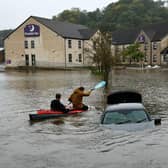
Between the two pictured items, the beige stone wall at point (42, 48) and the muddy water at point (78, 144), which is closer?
the muddy water at point (78, 144)

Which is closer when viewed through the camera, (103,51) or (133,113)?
(133,113)

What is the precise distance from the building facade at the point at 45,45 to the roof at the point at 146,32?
1110 centimetres

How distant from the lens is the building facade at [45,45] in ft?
246

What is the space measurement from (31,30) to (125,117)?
65.3m

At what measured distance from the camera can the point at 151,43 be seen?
82312 mm

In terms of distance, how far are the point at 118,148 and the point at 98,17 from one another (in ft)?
380

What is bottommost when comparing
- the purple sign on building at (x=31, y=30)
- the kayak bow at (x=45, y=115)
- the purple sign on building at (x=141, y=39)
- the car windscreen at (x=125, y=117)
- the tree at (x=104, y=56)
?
the kayak bow at (x=45, y=115)

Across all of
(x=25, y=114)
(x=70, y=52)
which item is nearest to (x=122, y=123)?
(x=25, y=114)

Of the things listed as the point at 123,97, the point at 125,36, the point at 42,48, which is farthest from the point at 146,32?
the point at 123,97

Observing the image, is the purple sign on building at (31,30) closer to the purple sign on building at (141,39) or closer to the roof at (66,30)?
the roof at (66,30)

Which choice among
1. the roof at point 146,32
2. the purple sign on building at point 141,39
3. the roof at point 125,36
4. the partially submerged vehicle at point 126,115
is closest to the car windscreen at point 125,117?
the partially submerged vehicle at point 126,115

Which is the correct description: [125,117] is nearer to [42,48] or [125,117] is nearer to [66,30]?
[42,48]

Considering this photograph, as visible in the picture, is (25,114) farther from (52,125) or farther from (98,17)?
(98,17)

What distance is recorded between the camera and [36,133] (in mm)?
14711
